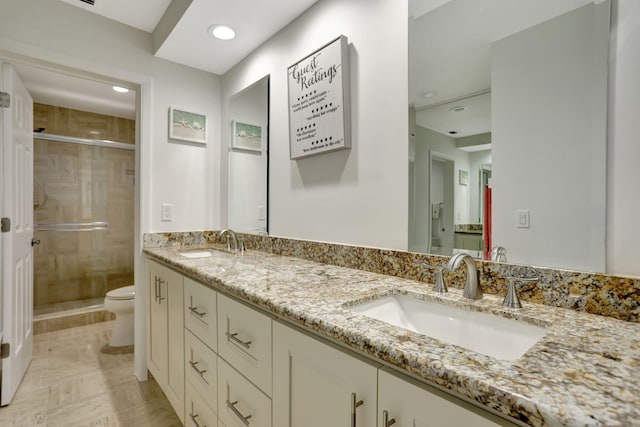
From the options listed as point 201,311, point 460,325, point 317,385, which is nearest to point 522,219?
point 460,325

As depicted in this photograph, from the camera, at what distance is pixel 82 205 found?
11.3 ft

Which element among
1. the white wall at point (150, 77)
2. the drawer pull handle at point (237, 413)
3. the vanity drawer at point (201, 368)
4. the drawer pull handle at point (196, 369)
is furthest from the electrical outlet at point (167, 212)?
the drawer pull handle at point (237, 413)

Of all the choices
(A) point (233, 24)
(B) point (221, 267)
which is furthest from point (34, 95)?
(B) point (221, 267)

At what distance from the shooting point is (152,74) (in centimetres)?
210

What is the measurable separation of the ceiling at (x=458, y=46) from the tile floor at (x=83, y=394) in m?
1.97

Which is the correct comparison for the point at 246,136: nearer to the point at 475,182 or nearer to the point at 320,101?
the point at 320,101

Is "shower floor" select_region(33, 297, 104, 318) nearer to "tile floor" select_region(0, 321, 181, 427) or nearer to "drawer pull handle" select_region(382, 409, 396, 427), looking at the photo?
"tile floor" select_region(0, 321, 181, 427)

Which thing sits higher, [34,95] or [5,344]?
[34,95]

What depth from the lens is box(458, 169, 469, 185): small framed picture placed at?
1.04m

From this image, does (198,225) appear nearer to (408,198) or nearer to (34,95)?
(408,198)

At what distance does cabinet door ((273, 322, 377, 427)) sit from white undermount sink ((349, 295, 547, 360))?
18cm

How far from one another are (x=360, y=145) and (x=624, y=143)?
831 mm

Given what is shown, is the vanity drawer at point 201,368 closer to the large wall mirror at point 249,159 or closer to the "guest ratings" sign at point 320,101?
the large wall mirror at point 249,159

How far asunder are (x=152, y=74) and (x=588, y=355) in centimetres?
252
